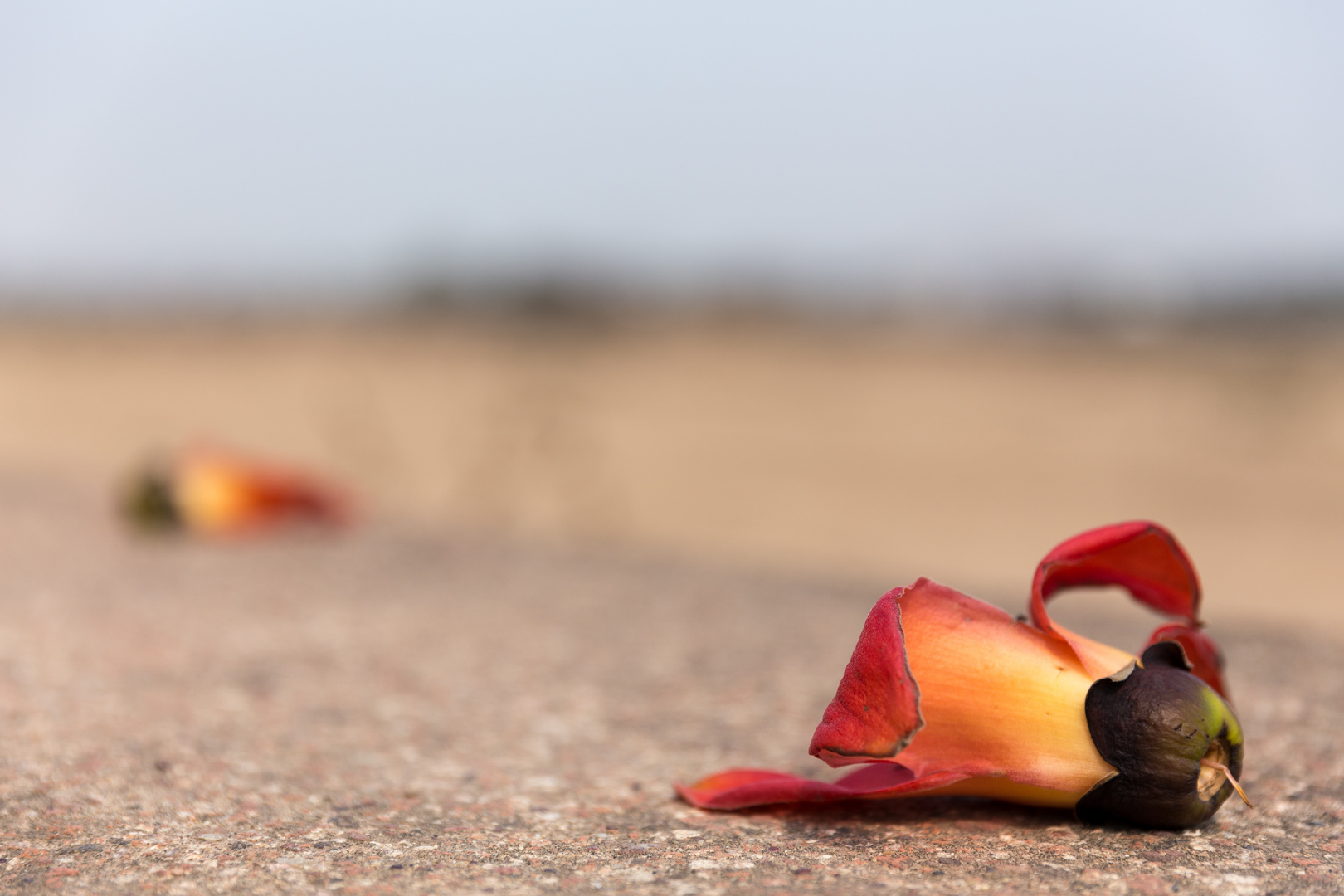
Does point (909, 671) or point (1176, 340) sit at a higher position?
point (1176, 340)

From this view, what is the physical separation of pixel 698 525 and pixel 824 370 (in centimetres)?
723

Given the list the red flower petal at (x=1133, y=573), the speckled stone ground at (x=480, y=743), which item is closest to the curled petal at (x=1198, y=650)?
the red flower petal at (x=1133, y=573)

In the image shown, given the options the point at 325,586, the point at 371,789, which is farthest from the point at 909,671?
the point at 325,586

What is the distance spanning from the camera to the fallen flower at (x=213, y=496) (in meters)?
3.26

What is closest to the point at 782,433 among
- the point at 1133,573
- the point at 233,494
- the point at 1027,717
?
the point at 233,494

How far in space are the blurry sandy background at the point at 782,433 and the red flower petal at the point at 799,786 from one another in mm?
1765

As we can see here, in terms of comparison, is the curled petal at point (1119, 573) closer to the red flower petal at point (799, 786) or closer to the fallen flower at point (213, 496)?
the red flower petal at point (799, 786)

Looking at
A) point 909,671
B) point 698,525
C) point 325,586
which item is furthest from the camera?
point 698,525

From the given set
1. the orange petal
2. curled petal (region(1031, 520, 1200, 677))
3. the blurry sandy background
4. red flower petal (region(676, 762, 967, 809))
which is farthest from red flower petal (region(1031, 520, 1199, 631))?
the orange petal

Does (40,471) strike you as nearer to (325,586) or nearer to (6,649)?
(325,586)

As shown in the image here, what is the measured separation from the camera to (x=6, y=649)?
202 cm

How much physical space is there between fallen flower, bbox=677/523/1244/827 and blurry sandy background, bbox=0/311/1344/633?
1.80m

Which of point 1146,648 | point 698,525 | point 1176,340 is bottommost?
point 698,525

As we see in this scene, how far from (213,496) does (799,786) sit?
2.47 m
